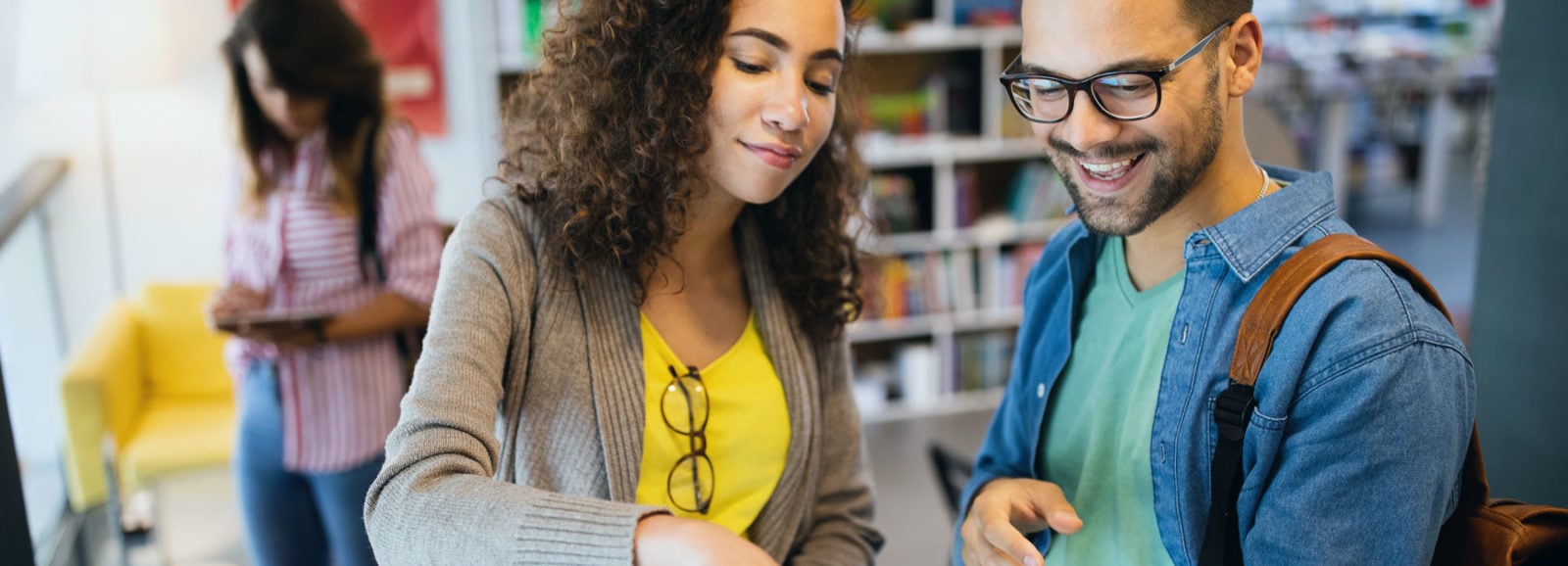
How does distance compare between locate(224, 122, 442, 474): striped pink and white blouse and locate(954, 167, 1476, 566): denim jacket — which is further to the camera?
locate(224, 122, 442, 474): striped pink and white blouse

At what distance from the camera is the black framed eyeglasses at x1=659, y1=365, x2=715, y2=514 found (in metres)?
1.33

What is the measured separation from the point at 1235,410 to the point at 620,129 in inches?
28.5

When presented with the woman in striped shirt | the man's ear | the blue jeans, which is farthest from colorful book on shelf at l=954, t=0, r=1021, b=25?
the man's ear

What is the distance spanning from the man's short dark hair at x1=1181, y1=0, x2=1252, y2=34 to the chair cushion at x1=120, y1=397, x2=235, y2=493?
2.99 m

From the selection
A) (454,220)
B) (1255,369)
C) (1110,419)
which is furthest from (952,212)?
(1255,369)

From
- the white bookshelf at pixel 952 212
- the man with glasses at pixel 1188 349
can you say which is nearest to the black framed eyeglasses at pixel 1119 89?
the man with glasses at pixel 1188 349

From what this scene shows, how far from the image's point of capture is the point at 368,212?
2379 millimetres

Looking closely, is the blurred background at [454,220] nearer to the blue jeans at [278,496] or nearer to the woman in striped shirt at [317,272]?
the woman in striped shirt at [317,272]

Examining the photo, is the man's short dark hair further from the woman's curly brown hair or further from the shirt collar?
the woman's curly brown hair

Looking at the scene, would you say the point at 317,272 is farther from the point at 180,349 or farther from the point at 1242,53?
the point at 1242,53

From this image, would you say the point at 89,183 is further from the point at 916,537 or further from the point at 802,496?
the point at 802,496

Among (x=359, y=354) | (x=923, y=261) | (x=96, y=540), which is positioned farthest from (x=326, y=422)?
(x=923, y=261)

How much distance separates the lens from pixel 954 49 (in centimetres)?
482

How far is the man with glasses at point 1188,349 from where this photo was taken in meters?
1.05
